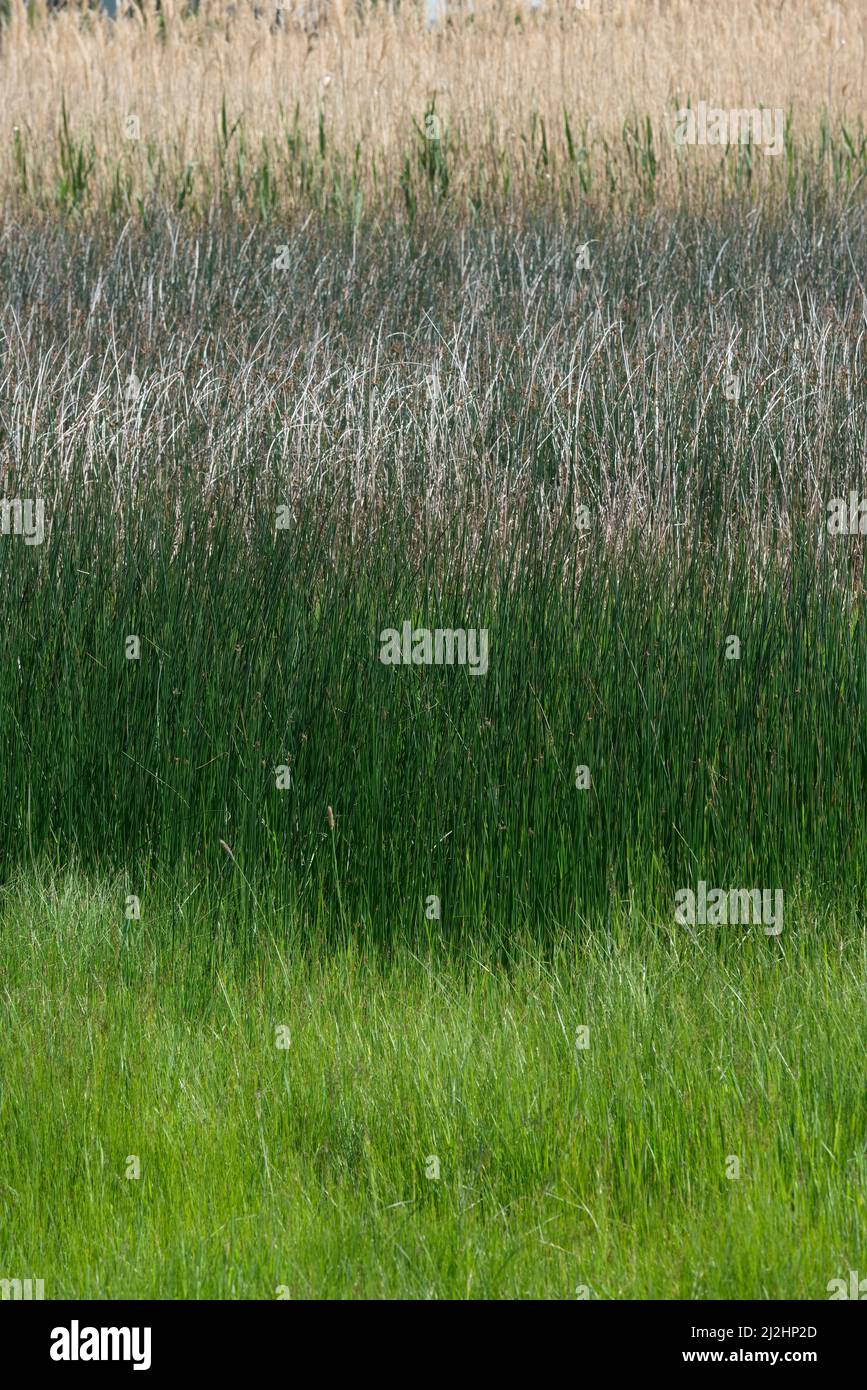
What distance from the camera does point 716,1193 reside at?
254 cm

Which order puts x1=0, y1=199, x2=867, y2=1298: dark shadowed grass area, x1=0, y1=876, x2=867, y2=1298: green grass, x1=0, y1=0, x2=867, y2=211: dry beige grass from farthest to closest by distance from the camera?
x1=0, y1=0, x2=867, y2=211: dry beige grass, x1=0, y1=199, x2=867, y2=1298: dark shadowed grass area, x1=0, y1=876, x2=867, y2=1298: green grass

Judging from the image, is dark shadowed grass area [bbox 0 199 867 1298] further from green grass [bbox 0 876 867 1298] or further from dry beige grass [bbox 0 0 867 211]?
dry beige grass [bbox 0 0 867 211]

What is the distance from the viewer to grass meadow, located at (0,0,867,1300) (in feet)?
8.47

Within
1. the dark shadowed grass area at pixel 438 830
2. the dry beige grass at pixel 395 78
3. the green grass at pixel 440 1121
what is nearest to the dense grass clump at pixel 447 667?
the dark shadowed grass area at pixel 438 830

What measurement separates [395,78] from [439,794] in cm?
834

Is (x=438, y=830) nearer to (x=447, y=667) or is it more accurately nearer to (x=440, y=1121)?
(x=447, y=667)

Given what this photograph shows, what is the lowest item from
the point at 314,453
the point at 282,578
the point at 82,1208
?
the point at 82,1208

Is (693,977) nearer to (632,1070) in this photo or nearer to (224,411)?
(632,1070)

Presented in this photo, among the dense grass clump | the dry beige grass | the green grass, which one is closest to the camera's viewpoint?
the green grass

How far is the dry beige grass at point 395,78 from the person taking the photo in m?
10.0

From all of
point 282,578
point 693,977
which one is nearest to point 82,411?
point 282,578

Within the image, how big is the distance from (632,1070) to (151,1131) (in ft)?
3.07

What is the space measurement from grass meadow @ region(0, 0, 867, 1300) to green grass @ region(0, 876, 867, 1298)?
10mm

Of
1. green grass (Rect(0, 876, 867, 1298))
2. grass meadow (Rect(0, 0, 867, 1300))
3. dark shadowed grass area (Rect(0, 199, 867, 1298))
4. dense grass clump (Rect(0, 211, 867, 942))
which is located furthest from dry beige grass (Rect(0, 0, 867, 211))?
green grass (Rect(0, 876, 867, 1298))
